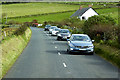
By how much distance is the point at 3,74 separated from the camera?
42.3ft

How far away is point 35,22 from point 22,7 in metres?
16.6

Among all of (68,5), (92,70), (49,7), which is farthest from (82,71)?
(49,7)

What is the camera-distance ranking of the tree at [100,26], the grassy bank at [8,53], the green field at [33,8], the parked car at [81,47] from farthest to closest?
the green field at [33,8] < the tree at [100,26] < the parked car at [81,47] < the grassy bank at [8,53]

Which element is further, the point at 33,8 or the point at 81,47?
the point at 33,8

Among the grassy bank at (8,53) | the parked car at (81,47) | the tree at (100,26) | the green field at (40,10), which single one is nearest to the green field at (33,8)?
the green field at (40,10)

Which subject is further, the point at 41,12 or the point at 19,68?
the point at 41,12

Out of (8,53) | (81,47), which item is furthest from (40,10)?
(8,53)

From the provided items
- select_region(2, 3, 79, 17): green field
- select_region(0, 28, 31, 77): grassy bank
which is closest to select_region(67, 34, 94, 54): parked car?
select_region(0, 28, 31, 77): grassy bank

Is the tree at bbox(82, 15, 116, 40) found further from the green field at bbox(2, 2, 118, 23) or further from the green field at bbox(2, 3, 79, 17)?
the green field at bbox(2, 3, 79, 17)

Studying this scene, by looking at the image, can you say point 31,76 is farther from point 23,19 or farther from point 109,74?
point 23,19

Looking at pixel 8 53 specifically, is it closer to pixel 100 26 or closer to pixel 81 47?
pixel 81 47

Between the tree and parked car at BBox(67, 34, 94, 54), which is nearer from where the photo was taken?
parked car at BBox(67, 34, 94, 54)

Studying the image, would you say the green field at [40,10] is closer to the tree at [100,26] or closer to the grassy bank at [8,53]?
the tree at [100,26]

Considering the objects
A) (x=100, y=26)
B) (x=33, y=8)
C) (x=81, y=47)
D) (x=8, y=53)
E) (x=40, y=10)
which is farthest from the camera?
(x=33, y=8)
